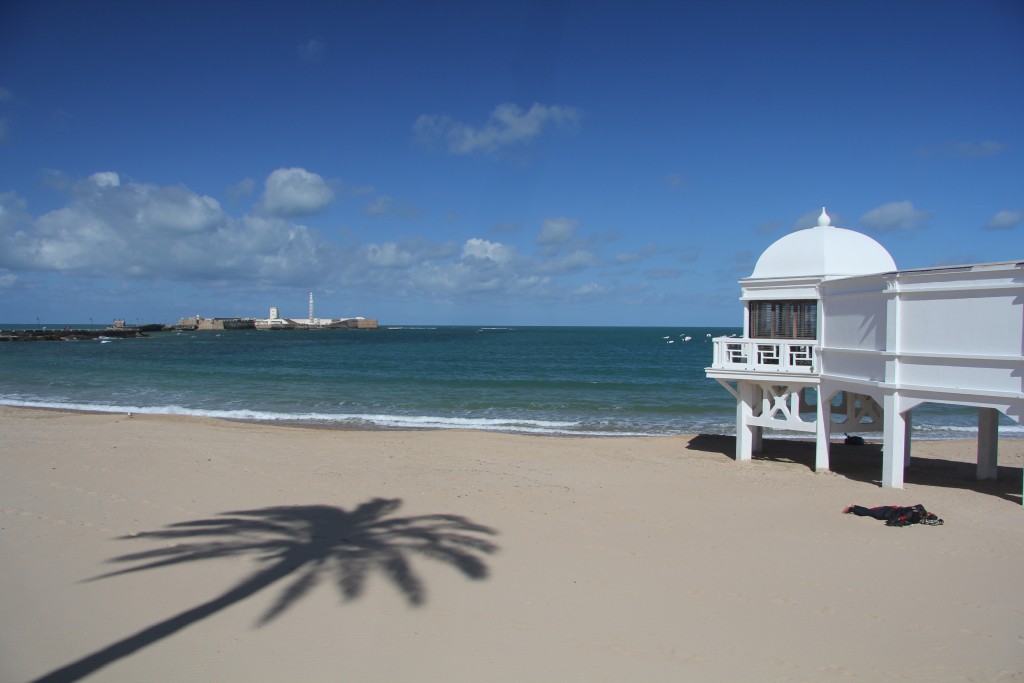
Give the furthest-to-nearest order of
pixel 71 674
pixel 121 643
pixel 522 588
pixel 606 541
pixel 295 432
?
pixel 295 432 → pixel 606 541 → pixel 522 588 → pixel 121 643 → pixel 71 674

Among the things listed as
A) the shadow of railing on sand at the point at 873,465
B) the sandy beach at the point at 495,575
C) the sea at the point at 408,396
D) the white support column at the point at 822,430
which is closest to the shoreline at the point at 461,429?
the sea at the point at 408,396

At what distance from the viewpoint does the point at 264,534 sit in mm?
9359

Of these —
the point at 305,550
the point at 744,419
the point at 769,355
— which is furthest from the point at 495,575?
the point at 769,355

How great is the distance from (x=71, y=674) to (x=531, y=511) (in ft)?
22.0

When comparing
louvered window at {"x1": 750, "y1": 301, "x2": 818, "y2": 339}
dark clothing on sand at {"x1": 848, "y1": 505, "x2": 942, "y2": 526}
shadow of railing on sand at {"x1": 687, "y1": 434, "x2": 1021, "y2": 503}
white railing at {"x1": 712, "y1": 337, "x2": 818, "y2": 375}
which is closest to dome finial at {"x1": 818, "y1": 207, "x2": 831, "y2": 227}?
louvered window at {"x1": 750, "y1": 301, "x2": 818, "y2": 339}

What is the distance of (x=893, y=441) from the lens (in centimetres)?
1202

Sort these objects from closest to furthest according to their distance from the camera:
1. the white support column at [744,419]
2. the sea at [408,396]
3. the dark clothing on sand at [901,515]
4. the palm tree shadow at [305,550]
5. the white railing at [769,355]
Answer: the palm tree shadow at [305,550] < the dark clothing on sand at [901,515] < the white railing at [769,355] < the white support column at [744,419] < the sea at [408,396]

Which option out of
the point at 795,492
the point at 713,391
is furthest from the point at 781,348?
the point at 713,391

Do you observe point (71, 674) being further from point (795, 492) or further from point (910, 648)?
point (795, 492)

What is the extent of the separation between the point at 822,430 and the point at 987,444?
338 cm

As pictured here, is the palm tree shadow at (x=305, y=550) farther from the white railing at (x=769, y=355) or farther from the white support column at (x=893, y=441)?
the white railing at (x=769, y=355)

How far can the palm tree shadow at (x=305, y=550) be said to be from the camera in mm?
6699

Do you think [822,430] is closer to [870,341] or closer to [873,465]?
[873,465]

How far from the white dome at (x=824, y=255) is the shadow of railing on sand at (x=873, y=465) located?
15.2ft
